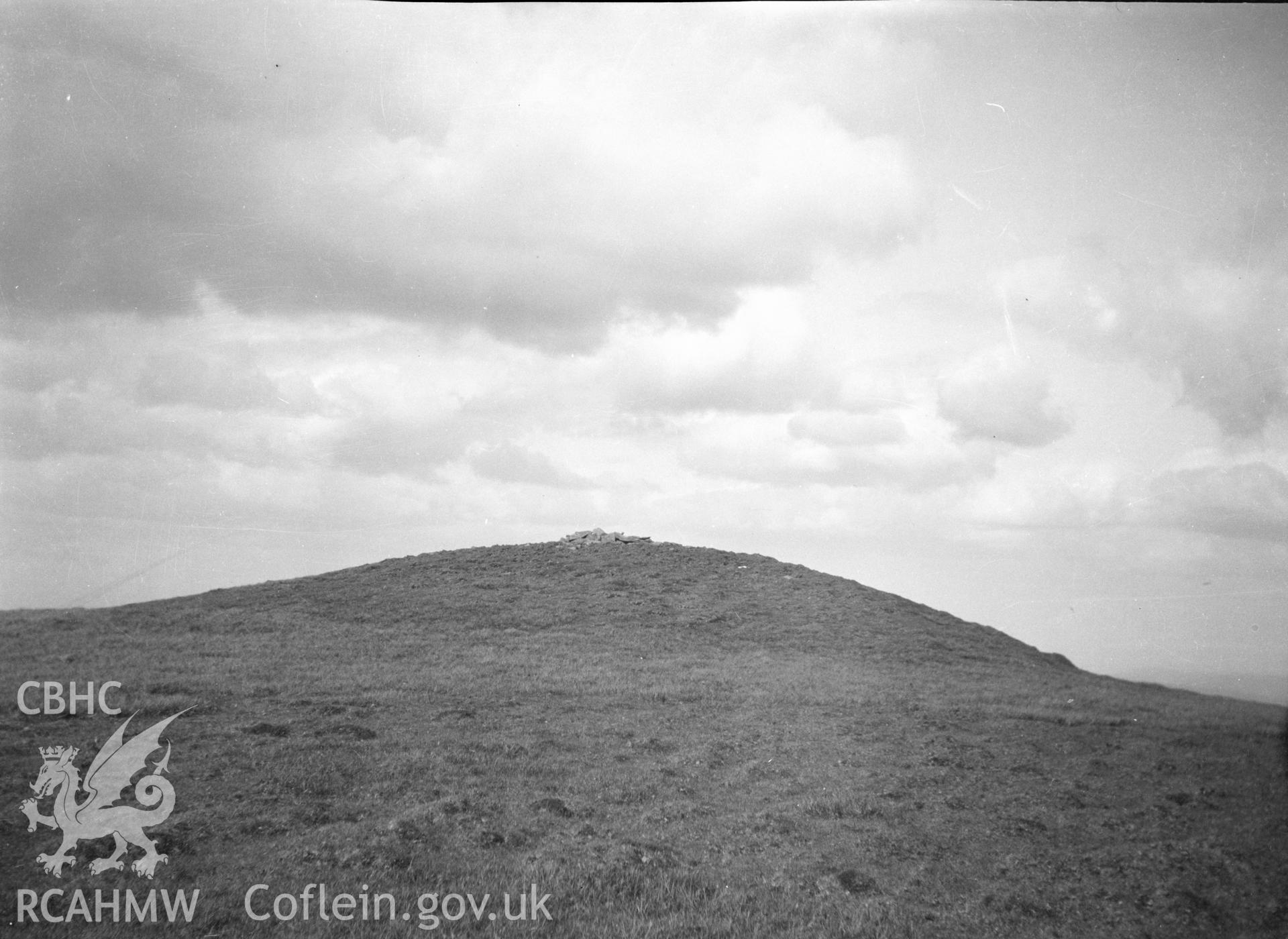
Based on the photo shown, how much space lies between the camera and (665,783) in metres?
18.0

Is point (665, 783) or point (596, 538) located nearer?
point (665, 783)

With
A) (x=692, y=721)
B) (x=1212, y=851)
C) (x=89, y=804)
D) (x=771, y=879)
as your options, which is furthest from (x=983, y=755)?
(x=89, y=804)

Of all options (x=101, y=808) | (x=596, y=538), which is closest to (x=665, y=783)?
(x=101, y=808)

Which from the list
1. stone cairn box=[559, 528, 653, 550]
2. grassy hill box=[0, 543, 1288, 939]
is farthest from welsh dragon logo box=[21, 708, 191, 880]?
stone cairn box=[559, 528, 653, 550]

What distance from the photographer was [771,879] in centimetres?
1344

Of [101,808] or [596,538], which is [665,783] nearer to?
[101,808]

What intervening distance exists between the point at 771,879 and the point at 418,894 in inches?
232

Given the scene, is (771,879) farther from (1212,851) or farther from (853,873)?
(1212,851)

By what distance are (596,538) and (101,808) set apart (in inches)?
1753

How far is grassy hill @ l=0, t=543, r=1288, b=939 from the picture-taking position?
493 inches

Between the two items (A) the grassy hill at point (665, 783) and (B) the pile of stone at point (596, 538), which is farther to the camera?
(B) the pile of stone at point (596, 538)

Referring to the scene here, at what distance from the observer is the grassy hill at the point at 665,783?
1252 centimetres

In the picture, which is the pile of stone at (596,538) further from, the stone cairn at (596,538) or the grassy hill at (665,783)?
the grassy hill at (665,783)

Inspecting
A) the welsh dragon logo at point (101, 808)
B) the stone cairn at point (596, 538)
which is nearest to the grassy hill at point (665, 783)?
the welsh dragon logo at point (101, 808)
